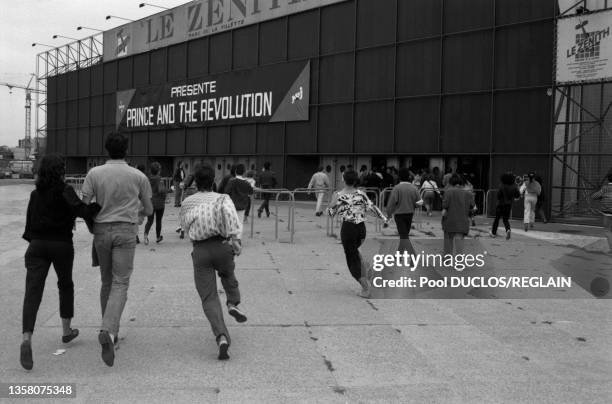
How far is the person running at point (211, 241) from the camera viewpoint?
19.2 feet

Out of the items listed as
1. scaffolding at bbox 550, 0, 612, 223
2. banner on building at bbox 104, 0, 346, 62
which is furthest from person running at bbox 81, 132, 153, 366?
banner on building at bbox 104, 0, 346, 62

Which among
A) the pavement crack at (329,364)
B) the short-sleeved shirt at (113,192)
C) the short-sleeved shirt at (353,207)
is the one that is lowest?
the pavement crack at (329,364)

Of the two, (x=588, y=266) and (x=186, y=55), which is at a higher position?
(x=186, y=55)

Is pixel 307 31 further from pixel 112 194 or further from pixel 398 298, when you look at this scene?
pixel 112 194

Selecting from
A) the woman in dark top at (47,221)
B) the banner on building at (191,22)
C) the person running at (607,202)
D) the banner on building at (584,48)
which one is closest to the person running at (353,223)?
the woman in dark top at (47,221)

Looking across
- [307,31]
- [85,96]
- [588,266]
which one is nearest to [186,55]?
[307,31]

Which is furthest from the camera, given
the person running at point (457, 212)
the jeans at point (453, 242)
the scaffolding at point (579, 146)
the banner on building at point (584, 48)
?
the scaffolding at point (579, 146)

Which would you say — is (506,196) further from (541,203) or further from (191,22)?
(191,22)

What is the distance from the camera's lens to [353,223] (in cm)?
855

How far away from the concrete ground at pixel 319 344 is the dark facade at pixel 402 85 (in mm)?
11603

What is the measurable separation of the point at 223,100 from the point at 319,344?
95.9 ft

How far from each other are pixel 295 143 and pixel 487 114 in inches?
398

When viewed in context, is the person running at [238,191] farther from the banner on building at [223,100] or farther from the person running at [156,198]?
the banner on building at [223,100]

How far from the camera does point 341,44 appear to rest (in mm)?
27641
